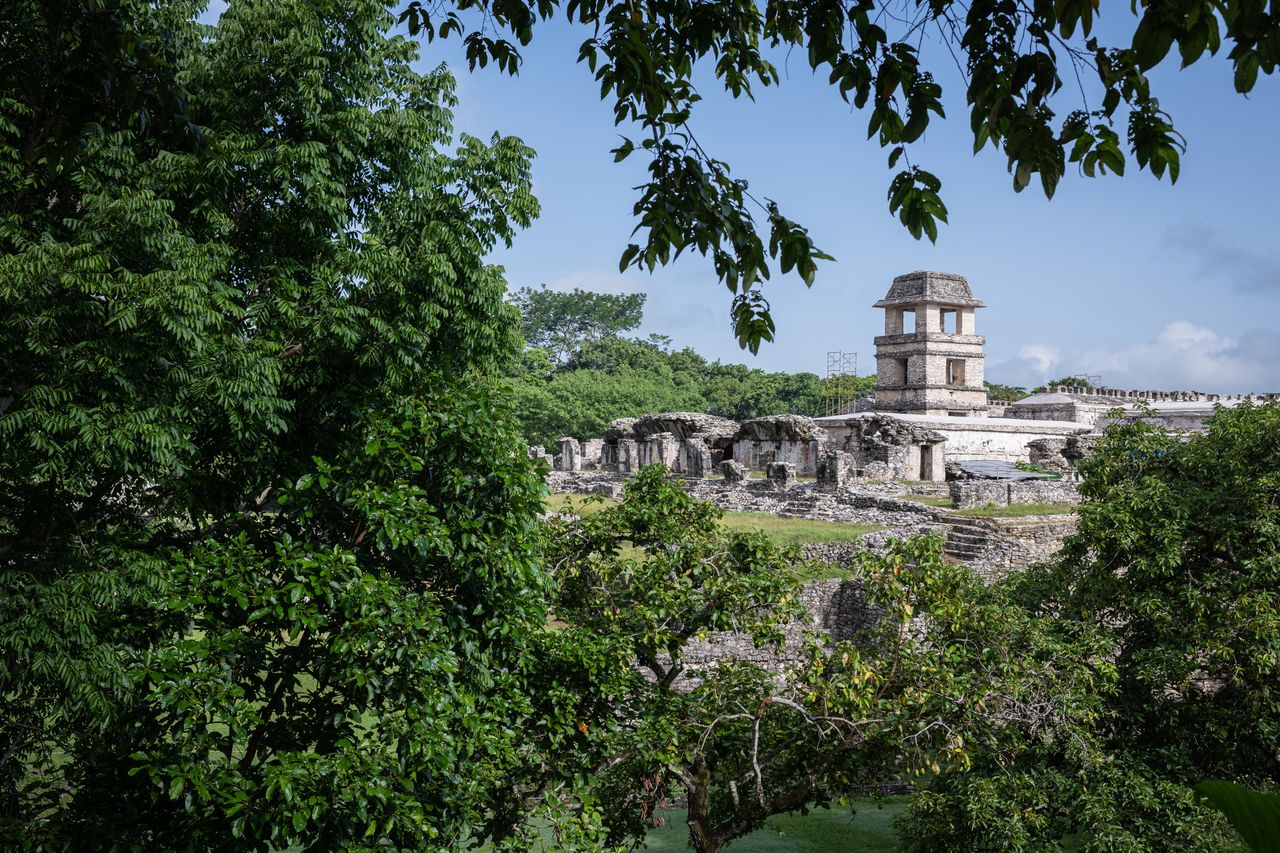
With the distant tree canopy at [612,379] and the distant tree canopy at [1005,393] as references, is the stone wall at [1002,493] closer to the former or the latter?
the distant tree canopy at [612,379]

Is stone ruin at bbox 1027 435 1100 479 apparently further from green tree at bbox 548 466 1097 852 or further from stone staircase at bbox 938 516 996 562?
green tree at bbox 548 466 1097 852

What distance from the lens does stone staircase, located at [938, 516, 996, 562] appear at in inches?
740

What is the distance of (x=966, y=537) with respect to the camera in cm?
1981

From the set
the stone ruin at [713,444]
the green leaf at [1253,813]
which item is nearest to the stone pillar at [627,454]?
the stone ruin at [713,444]

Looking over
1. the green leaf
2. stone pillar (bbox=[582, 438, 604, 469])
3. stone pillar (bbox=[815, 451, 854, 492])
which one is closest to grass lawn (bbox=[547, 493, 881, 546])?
stone pillar (bbox=[815, 451, 854, 492])

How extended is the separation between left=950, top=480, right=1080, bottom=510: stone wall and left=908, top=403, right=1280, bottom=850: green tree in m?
12.2

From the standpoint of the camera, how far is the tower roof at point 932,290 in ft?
149

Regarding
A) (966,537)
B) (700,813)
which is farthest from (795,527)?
(700,813)

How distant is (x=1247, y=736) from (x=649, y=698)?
5.40 metres

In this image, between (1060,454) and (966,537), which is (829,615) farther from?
(1060,454)

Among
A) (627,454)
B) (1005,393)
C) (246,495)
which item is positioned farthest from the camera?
(1005,393)

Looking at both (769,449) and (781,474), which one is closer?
(781,474)

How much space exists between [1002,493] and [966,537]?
3.94 meters

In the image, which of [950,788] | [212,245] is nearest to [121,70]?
[212,245]
